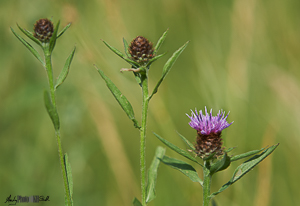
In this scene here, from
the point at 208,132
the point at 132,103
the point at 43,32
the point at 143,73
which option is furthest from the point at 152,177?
the point at 132,103

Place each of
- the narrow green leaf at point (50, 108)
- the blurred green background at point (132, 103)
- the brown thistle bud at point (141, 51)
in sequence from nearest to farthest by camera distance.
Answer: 1. the narrow green leaf at point (50, 108)
2. the brown thistle bud at point (141, 51)
3. the blurred green background at point (132, 103)

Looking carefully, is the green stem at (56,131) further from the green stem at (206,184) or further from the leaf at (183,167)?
the green stem at (206,184)

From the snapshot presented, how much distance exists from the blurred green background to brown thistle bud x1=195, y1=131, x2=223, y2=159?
1.28m

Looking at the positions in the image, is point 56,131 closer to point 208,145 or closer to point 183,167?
point 183,167

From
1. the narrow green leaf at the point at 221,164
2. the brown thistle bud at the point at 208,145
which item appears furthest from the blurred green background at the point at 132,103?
the narrow green leaf at the point at 221,164

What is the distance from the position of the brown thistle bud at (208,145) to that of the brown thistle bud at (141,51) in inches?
14.9

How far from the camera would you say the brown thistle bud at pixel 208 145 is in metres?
1.46

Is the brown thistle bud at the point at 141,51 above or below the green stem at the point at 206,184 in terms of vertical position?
above

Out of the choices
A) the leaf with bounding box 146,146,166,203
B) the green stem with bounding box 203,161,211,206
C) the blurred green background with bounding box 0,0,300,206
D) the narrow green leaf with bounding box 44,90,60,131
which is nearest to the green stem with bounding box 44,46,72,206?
the narrow green leaf with bounding box 44,90,60,131

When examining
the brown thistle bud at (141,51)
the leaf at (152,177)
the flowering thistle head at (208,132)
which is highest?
the brown thistle bud at (141,51)

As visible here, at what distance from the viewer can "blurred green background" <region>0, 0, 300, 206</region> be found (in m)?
2.97

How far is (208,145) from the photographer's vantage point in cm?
149

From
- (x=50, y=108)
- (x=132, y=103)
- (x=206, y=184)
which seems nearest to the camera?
(x=50, y=108)

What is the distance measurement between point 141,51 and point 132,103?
195 cm
